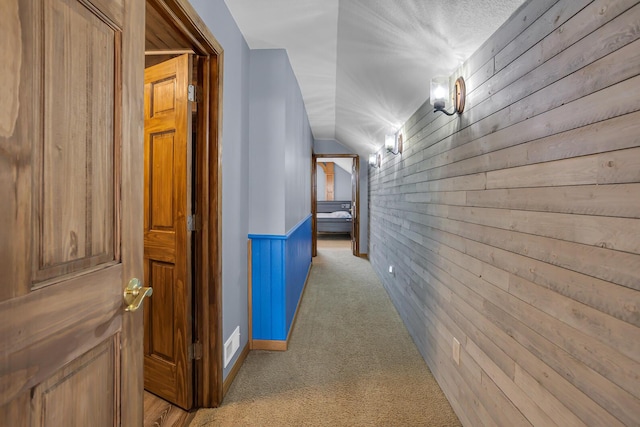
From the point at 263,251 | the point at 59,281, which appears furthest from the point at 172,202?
the point at 59,281

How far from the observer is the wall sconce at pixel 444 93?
177cm

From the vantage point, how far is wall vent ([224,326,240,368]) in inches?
76.9

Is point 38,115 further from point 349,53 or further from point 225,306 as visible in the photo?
point 349,53

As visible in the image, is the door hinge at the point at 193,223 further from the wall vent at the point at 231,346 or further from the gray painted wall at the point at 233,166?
the wall vent at the point at 231,346

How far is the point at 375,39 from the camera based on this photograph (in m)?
2.00

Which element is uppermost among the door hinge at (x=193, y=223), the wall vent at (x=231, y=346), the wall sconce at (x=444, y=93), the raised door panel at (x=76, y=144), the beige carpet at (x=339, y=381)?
the wall sconce at (x=444, y=93)

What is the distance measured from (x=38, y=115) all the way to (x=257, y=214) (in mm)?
1810

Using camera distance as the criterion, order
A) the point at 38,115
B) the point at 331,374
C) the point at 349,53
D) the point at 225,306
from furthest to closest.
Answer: the point at 349,53 < the point at 331,374 < the point at 225,306 < the point at 38,115

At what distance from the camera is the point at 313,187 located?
6031mm

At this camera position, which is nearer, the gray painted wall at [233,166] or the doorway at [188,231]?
the doorway at [188,231]

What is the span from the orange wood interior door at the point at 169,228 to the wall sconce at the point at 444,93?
137 cm

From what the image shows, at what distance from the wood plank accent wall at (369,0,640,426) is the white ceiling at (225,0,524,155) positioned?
13 cm

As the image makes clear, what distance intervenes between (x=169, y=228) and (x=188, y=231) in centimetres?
13

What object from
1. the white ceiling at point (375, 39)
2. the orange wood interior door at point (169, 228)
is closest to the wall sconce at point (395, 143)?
the white ceiling at point (375, 39)
